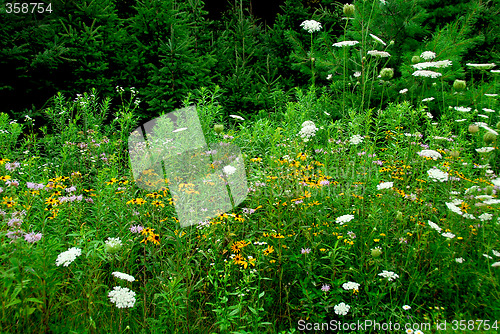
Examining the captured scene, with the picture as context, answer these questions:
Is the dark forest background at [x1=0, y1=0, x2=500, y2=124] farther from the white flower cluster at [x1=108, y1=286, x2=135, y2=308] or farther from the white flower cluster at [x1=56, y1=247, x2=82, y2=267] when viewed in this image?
the white flower cluster at [x1=108, y1=286, x2=135, y2=308]

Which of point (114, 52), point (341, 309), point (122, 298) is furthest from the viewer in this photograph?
point (114, 52)

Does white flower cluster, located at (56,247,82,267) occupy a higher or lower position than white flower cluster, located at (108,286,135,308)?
higher

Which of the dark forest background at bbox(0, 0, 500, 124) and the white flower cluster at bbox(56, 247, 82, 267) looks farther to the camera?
the dark forest background at bbox(0, 0, 500, 124)

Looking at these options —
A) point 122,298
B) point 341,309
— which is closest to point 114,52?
point 122,298

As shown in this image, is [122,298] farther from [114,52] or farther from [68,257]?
[114,52]

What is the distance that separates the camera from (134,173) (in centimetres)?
326

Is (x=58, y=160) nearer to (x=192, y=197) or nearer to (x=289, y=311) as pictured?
(x=192, y=197)

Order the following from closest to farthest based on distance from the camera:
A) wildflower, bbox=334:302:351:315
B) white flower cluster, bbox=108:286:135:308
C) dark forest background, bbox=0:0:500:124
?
white flower cluster, bbox=108:286:135:308, wildflower, bbox=334:302:351:315, dark forest background, bbox=0:0:500:124

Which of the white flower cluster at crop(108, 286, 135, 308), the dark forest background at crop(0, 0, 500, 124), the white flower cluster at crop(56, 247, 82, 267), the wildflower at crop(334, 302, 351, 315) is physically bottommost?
the wildflower at crop(334, 302, 351, 315)

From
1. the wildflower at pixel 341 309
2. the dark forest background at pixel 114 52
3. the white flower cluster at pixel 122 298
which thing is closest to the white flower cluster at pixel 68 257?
the white flower cluster at pixel 122 298

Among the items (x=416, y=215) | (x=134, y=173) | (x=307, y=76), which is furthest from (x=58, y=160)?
(x=307, y=76)

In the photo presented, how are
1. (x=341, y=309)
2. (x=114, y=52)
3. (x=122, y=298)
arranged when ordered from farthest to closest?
(x=114, y=52) → (x=341, y=309) → (x=122, y=298)

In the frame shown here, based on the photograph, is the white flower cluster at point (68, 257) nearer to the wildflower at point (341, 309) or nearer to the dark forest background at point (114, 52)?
the wildflower at point (341, 309)

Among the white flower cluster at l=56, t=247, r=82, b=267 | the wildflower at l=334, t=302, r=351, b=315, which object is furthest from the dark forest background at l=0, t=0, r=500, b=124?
the wildflower at l=334, t=302, r=351, b=315
